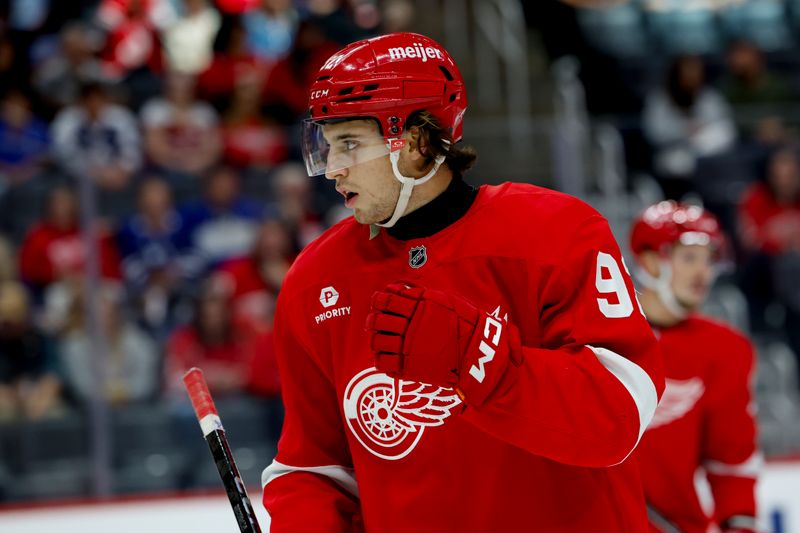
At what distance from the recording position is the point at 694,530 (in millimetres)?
3174

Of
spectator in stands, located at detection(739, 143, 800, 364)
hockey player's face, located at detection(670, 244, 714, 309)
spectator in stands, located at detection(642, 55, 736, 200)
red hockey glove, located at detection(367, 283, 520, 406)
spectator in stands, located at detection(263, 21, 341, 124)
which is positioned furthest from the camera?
spectator in stands, located at detection(263, 21, 341, 124)

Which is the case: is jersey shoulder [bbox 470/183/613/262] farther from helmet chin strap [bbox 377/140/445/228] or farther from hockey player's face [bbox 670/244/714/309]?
hockey player's face [bbox 670/244/714/309]

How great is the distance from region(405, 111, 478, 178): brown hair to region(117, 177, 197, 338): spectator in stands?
2.92 m

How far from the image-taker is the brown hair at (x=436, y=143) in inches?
80.0

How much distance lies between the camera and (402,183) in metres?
2.03

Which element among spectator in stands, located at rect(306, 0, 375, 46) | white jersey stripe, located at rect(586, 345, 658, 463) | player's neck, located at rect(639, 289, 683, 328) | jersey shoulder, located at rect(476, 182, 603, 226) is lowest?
player's neck, located at rect(639, 289, 683, 328)

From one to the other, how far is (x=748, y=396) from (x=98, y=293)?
2618mm

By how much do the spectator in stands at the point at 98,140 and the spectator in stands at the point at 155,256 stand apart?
136 millimetres

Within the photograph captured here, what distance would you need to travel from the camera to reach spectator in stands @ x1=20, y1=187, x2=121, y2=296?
15.4 ft

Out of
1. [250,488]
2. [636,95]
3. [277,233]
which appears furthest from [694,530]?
[636,95]

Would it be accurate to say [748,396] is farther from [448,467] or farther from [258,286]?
[258,286]

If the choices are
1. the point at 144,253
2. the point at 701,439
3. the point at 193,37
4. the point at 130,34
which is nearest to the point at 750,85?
the point at 193,37

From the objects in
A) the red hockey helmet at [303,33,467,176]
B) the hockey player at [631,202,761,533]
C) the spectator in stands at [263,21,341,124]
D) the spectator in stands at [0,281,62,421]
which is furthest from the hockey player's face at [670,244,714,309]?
the spectator in stands at [263,21,341,124]

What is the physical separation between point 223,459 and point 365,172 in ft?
1.90
